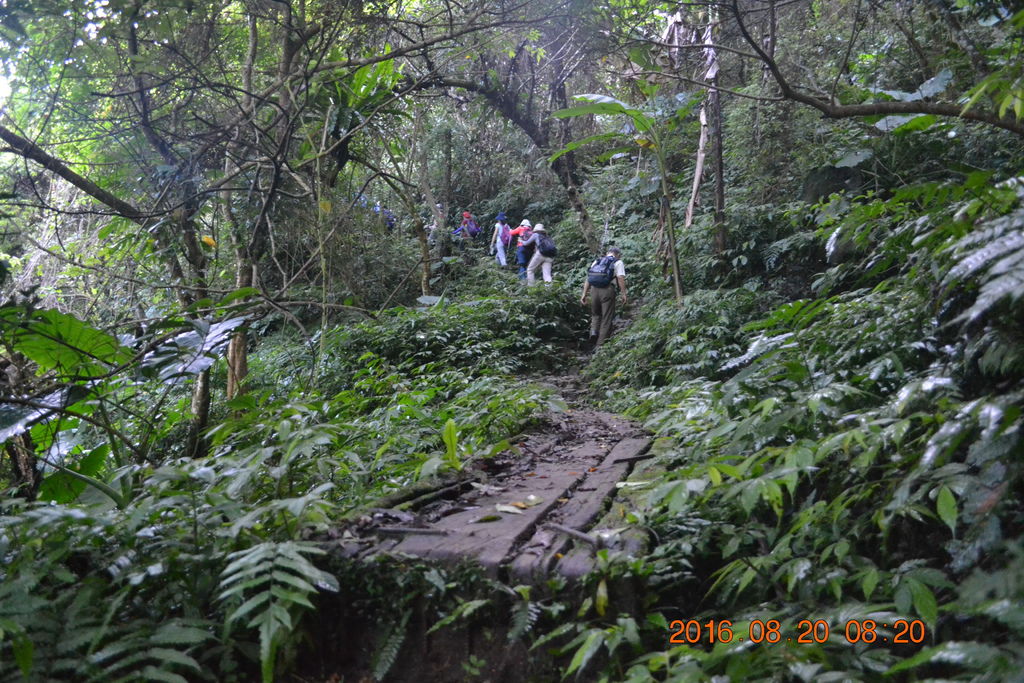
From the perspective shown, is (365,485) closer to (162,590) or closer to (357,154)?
(162,590)

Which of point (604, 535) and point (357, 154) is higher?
point (357, 154)

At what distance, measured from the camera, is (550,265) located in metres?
14.2

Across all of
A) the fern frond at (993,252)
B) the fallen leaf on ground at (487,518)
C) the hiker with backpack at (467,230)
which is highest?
the hiker with backpack at (467,230)

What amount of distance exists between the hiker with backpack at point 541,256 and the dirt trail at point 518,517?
31.5ft

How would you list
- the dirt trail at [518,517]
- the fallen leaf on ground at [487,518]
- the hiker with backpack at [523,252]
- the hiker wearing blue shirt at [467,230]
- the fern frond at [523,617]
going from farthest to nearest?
1. the hiker wearing blue shirt at [467,230]
2. the hiker with backpack at [523,252]
3. the fallen leaf on ground at [487,518]
4. the dirt trail at [518,517]
5. the fern frond at [523,617]

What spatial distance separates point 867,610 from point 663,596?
0.62 metres

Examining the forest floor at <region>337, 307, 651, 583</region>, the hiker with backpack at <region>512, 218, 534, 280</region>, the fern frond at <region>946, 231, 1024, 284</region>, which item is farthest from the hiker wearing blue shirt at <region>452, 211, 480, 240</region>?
the fern frond at <region>946, 231, 1024, 284</region>

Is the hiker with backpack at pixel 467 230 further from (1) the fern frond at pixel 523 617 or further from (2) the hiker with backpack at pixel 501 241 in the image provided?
(1) the fern frond at pixel 523 617

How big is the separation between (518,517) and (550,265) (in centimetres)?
1177

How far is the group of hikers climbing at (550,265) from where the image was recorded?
10977 millimetres

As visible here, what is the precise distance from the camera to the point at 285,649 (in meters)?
2.10

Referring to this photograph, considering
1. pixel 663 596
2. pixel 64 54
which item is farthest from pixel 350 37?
pixel 663 596
